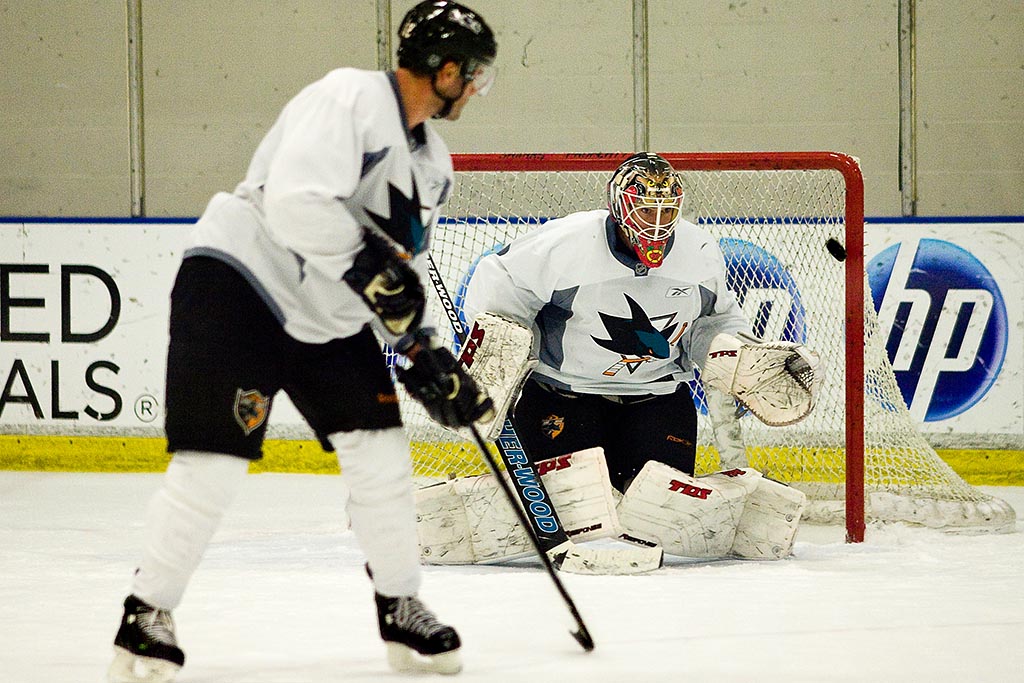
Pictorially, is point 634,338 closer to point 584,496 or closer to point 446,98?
point 584,496

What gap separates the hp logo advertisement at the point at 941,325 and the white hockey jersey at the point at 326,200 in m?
3.01

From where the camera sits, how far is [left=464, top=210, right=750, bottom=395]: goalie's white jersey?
3.45 metres

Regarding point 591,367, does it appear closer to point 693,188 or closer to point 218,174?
point 693,188

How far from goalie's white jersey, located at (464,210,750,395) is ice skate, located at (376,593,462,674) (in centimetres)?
132

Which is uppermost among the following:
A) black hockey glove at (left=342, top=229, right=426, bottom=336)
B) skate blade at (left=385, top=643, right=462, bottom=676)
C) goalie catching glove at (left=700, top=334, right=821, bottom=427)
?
black hockey glove at (left=342, top=229, right=426, bottom=336)

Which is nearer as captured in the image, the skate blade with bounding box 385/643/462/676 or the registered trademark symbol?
the skate blade with bounding box 385/643/462/676

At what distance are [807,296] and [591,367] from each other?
1.21m

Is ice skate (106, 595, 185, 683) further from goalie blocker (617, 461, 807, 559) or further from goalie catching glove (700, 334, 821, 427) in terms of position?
goalie catching glove (700, 334, 821, 427)

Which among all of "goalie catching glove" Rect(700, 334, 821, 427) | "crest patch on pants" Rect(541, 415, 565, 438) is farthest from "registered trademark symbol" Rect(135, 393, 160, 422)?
"goalie catching glove" Rect(700, 334, 821, 427)

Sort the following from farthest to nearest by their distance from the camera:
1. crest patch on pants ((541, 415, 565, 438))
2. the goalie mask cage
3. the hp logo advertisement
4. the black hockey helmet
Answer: the hp logo advertisement < the goalie mask cage < crest patch on pants ((541, 415, 565, 438)) < the black hockey helmet

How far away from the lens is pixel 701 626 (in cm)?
260

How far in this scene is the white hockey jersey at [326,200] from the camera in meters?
2.02

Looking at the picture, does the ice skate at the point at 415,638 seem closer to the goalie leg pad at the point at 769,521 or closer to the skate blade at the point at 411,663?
the skate blade at the point at 411,663

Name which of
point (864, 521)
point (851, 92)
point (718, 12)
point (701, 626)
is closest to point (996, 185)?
point (851, 92)
